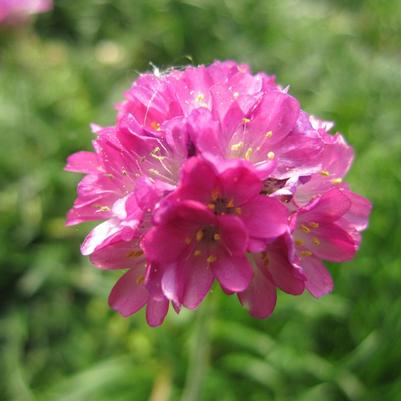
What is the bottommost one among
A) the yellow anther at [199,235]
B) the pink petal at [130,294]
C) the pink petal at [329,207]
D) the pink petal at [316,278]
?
the pink petal at [130,294]

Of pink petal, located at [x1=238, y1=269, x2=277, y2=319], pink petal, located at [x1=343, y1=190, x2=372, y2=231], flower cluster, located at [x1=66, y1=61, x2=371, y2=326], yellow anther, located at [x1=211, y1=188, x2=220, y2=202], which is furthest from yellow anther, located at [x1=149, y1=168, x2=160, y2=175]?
pink petal, located at [x1=343, y1=190, x2=372, y2=231]

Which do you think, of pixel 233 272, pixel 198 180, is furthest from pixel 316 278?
pixel 198 180

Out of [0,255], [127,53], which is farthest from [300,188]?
[127,53]

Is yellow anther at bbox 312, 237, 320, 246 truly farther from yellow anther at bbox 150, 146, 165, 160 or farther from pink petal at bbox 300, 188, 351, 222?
yellow anther at bbox 150, 146, 165, 160

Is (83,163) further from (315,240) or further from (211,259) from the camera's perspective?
(315,240)

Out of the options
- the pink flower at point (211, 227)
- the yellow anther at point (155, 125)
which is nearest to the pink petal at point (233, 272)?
the pink flower at point (211, 227)

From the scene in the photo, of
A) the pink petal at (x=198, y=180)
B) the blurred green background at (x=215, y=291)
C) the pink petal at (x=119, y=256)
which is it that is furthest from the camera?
the blurred green background at (x=215, y=291)

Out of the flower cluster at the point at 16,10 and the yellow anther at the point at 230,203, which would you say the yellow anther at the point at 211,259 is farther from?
the flower cluster at the point at 16,10
